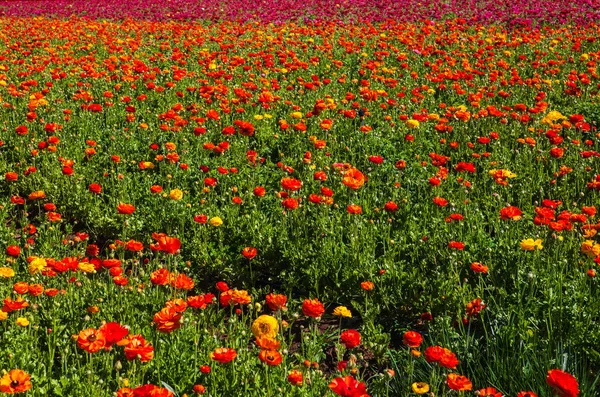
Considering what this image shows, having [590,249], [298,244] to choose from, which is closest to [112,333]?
[298,244]

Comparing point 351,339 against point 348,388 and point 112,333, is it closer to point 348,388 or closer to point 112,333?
point 348,388

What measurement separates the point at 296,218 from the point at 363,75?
450 centimetres

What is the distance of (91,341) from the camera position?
2443 millimetres

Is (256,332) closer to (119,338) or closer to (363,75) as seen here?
(119,338)

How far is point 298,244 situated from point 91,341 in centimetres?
192

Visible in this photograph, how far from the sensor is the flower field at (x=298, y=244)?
9.23ft

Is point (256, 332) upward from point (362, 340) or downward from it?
upward

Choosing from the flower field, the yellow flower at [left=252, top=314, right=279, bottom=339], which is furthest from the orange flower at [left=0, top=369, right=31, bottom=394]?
the yellow flower at [left=252, top=314, right=279, bottom=339]

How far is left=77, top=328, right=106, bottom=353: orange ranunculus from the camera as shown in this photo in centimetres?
240

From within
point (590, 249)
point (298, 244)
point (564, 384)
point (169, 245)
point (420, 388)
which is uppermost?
Result: point (564, 384)

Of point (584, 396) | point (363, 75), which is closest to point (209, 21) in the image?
point (363, 75)

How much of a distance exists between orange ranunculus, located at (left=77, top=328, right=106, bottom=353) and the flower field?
0.6 inches

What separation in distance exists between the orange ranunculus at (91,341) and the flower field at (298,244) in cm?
1

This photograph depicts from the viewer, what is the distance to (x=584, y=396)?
250 cm
